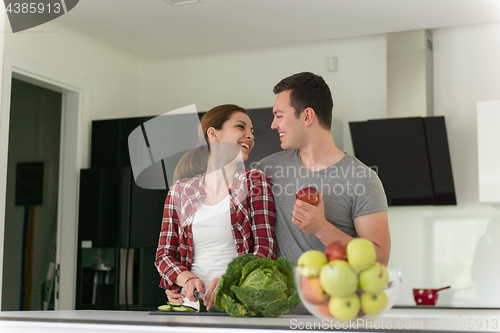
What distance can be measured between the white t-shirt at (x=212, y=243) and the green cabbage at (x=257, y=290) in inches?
14.5

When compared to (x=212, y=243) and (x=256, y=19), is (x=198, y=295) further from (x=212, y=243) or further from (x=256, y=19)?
(x=256, y=19)

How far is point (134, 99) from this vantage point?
172 inches

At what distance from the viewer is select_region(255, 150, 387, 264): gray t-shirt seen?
1604 millimetres

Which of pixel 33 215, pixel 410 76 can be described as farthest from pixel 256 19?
pixel 33 215

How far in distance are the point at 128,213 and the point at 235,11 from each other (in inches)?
57.5

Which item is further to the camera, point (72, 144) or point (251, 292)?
point (72, 144)

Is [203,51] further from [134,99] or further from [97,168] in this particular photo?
[97,168]

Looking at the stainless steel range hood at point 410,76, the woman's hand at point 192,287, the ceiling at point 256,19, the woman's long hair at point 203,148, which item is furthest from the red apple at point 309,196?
the stainless steel range hood at point 410,76

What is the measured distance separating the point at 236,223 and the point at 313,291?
0.68 meters

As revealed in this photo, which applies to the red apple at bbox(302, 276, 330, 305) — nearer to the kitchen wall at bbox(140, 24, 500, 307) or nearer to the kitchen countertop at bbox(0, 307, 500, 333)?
the kitchen countertop at bbox(0, 307, 500, 333)

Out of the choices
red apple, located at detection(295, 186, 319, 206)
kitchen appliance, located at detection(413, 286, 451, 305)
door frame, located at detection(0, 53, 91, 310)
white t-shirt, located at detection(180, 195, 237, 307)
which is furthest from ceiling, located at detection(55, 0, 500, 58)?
red apple, located at detection(295, 186, 319, 206)

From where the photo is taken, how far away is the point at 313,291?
988mm

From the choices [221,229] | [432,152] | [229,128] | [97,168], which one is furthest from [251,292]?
[97,168]

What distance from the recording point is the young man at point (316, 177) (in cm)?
159
